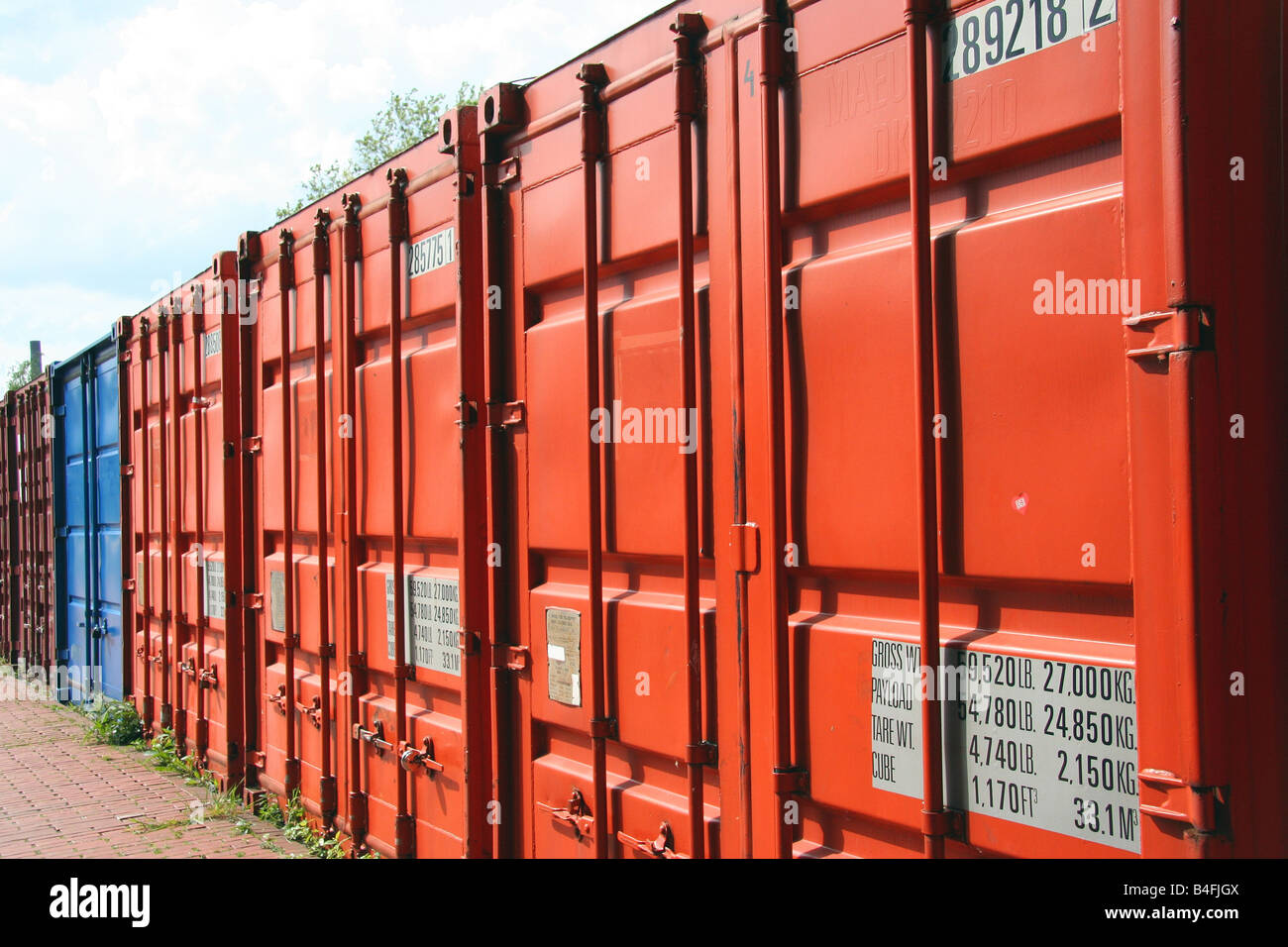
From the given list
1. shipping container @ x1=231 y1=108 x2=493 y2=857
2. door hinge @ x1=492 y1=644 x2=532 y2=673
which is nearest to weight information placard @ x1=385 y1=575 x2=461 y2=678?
shipping container @ x1=231 y1=108 x2=493 y2=857

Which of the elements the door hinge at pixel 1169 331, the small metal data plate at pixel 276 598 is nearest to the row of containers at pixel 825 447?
the door hinge at pixel 1169 331

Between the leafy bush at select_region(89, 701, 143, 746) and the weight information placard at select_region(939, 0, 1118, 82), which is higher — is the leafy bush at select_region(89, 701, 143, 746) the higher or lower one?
the lower one

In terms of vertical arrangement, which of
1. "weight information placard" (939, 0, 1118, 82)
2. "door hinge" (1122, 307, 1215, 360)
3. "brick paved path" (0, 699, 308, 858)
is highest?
"weight information placard" (939, 0, 1118, 82)

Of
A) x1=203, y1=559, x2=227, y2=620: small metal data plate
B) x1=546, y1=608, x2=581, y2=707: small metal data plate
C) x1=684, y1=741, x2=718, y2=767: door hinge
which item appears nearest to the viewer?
x1=684, y1=741, x2=718, y2=767: door hinge

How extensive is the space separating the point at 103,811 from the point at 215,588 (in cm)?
143

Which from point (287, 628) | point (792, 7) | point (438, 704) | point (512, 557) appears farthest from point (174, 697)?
point (792, 7)

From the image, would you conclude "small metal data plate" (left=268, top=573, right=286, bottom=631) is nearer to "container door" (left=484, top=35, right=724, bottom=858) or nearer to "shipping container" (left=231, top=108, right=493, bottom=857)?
"shipping container" (left=231, top=108, right=493, bottom=857)

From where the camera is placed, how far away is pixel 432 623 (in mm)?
4008

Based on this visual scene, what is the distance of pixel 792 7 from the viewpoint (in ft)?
8.33

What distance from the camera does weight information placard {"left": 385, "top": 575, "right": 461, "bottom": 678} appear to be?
3.85 metres

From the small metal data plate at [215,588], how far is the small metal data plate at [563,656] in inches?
135

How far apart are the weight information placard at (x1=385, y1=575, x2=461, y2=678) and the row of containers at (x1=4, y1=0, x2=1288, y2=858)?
0.02m

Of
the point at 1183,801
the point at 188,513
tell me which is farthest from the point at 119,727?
the point at 1183,801
